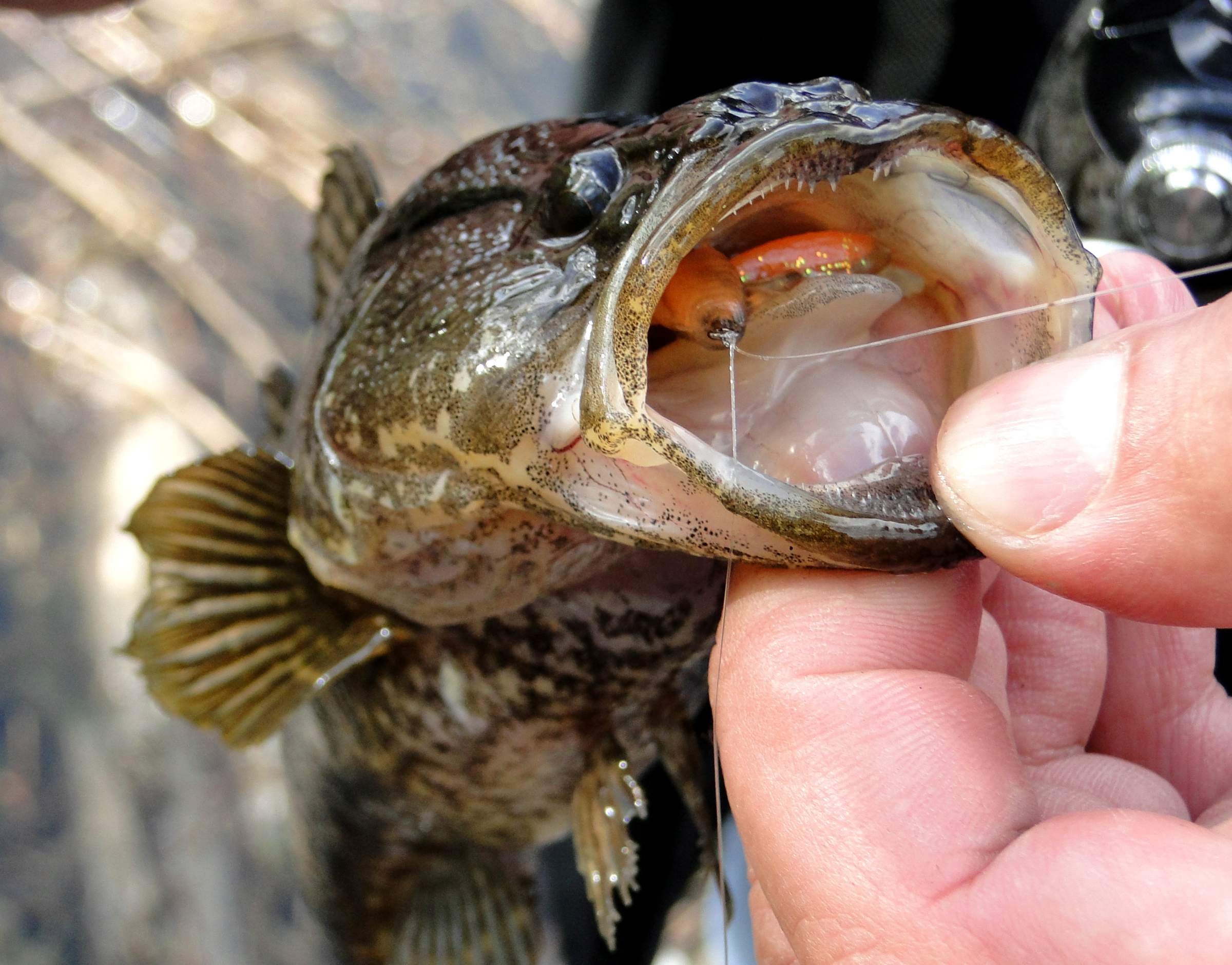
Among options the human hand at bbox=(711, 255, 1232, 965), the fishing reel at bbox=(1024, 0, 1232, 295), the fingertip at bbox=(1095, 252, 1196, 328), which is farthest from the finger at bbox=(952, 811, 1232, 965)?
the fishing reel at bbox=(1024, 0, 1232, 295)

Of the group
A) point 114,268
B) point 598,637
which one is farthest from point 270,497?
point 114,268

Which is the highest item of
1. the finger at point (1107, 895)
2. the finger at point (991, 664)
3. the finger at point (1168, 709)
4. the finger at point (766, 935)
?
the finger at point (1107, 895)

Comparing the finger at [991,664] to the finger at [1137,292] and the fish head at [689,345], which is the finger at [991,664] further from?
the finger at [1137,292]

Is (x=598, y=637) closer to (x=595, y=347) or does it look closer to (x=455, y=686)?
(x=455, y=686)

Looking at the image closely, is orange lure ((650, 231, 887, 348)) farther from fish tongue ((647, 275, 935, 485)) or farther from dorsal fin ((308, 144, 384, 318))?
dorsal fin ((308, 144, 384, 318))

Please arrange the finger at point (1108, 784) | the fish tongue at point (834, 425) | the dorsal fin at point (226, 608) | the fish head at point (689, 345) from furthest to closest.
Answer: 1. the dorsal fin at point (226, 608)
2. the finger at point (1108, 784)
3. the fish tongue at point (834, 425)
4. the fish head at point (689, 345)

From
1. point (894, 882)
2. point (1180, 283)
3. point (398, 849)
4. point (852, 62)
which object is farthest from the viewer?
point (852, 62)

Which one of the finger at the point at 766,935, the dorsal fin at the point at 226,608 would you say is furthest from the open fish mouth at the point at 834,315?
the dorsal fin at the point at 226,608
